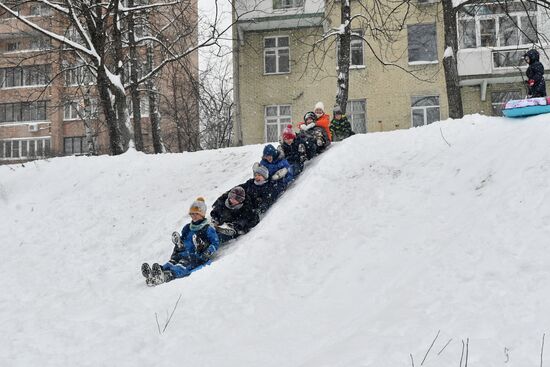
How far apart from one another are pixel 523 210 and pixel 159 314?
158 inches

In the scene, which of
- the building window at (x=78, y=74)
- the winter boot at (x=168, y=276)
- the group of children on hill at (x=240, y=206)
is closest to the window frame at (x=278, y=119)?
the building window at (x=78, y=74)

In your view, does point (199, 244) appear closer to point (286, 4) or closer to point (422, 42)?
point (286, 4)

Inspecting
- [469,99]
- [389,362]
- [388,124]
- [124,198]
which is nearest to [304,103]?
[388,124]

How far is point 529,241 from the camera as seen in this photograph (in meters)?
4.79

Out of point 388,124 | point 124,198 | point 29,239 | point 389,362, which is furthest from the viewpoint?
point 388,124

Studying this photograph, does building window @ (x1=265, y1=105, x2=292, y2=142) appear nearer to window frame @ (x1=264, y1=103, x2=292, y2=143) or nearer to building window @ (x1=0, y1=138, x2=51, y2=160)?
window frame @ (x1=264, y1=103, x2=292, y2=143)

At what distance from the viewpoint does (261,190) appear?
824 cm

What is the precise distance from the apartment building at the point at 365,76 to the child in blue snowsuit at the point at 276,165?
12.7 metres

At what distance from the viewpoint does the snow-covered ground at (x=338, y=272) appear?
414 cm

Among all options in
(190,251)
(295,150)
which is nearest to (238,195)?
(190,251)

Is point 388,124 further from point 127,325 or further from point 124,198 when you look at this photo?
point 127,325

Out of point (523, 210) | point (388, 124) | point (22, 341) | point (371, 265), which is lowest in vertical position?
point (22, 341)

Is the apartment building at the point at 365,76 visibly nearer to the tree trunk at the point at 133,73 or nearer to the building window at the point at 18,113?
the tree trunk at the point at 133,73

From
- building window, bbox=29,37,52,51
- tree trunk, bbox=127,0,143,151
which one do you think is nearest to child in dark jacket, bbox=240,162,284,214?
tree trunk, bbox=127,0,143,151
